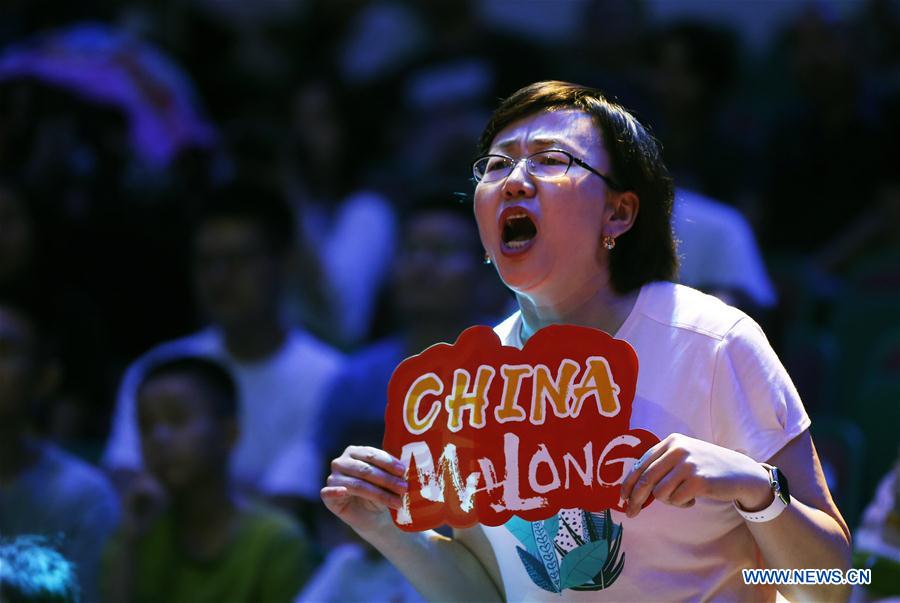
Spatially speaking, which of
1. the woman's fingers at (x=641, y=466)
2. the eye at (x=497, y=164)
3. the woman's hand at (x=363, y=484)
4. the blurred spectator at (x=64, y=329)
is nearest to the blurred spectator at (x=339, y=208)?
the blurred spectator at (x=64, y=329)

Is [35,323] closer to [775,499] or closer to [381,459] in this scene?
[381,459]

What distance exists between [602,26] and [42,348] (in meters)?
2.68

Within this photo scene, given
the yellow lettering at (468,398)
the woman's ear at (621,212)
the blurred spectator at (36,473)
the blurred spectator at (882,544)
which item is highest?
the woman's ear at (621,212)

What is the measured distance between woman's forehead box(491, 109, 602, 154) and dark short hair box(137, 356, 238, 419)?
1.93m

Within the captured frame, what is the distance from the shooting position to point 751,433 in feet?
6.14

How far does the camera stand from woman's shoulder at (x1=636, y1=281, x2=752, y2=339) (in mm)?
1949

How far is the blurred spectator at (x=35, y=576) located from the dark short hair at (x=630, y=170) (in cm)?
109

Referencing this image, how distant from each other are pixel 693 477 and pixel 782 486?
0.16 m

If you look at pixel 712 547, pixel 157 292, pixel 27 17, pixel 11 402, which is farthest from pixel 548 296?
pixel 27 17

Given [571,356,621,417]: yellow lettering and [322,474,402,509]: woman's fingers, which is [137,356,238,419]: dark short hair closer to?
[322,474,402,509]: woman's fingers

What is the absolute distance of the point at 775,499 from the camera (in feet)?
5.78

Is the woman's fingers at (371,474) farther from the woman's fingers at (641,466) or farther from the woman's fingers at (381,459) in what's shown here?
the woman's fingers at (641,466)

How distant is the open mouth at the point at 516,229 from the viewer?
199 cm

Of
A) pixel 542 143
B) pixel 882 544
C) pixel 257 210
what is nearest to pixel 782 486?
pixel 542 143
